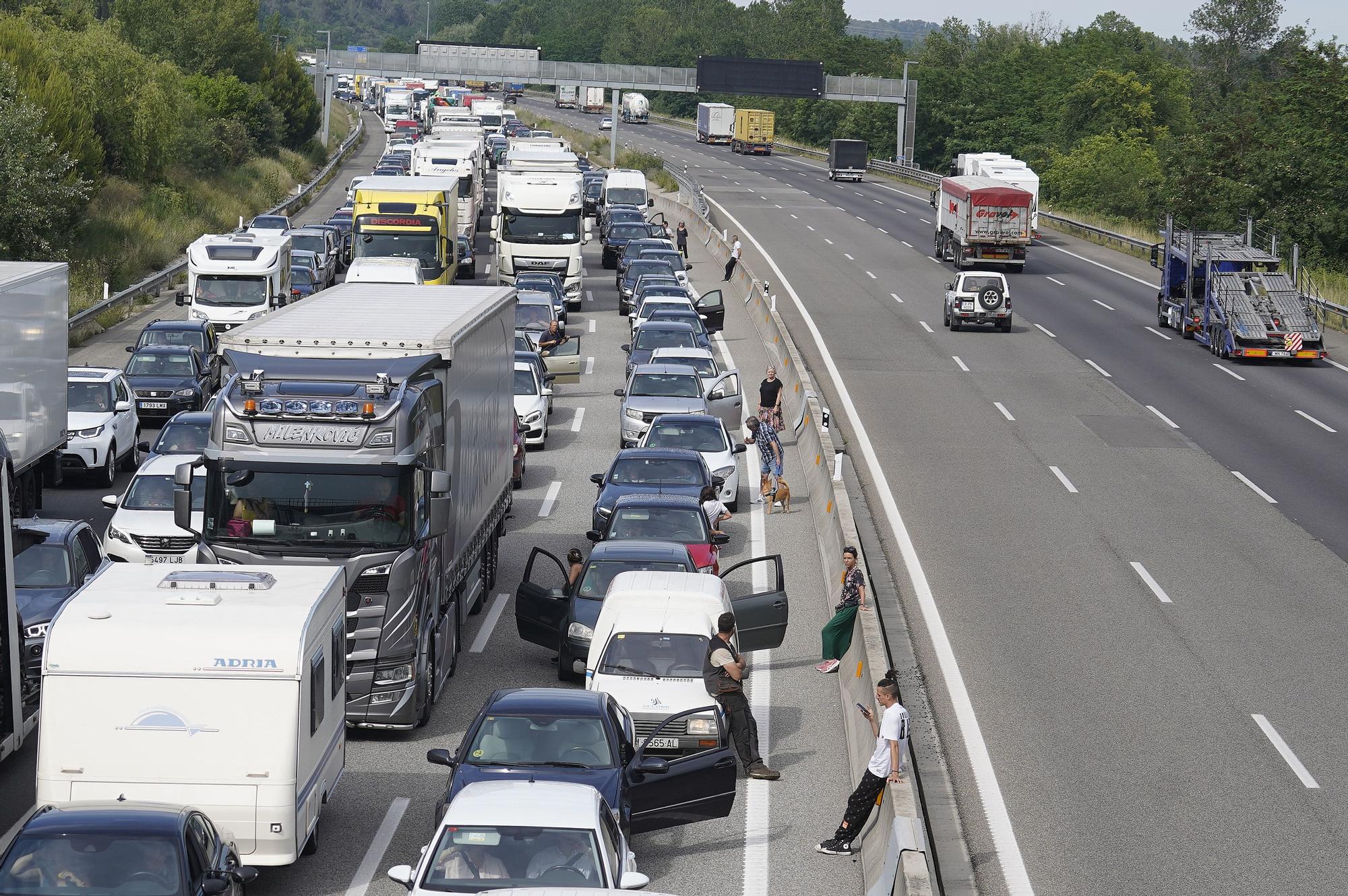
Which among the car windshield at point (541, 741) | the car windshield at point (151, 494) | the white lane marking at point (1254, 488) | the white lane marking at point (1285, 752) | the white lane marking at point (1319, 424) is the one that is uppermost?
the car windshield at point (541, 741)

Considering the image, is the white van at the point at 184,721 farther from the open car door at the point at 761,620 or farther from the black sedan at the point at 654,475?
the black sedan at the point at 654,475

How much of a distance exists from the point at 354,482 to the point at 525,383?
17.1m

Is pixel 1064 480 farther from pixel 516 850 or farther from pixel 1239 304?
pixel 516 850

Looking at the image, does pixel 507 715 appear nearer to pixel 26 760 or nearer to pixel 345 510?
pixel 345 510

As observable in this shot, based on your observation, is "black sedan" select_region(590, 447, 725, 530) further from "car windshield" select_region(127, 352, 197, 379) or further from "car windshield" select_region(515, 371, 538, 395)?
"car windshield" select_region(127, 352, 197, 379)

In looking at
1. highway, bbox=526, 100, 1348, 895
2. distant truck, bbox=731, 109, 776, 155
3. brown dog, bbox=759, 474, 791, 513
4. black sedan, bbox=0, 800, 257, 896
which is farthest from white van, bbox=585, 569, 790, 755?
distant truck, bbox=731, 109, 776, 155

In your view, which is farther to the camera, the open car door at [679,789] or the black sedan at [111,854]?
the open car door at [679,789]

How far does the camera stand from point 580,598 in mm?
19094

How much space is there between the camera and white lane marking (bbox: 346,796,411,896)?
13.3 metres

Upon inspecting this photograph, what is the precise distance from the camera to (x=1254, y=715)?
61.0 feet

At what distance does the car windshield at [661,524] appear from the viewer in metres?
22.0

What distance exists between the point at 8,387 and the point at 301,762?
10.2 m

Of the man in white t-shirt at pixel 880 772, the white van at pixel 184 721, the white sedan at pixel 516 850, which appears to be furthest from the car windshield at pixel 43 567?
the man in white t-shirt at pixel 880 772

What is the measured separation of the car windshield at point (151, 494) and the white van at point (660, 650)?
785cm
